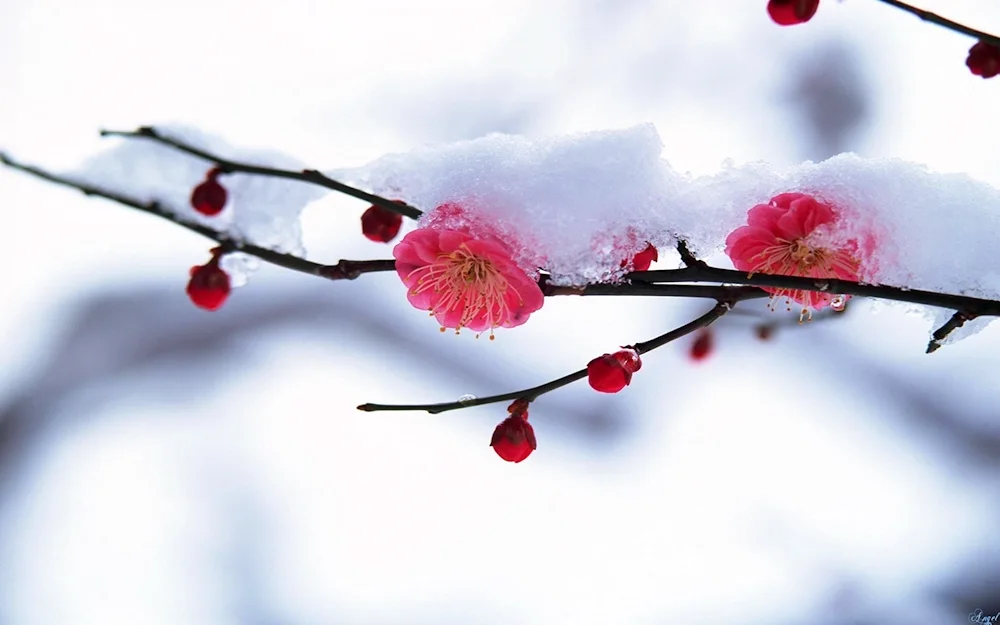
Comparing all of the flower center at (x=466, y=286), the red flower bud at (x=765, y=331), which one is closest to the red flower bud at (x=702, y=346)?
the red flower bud at (x=765, y=331)

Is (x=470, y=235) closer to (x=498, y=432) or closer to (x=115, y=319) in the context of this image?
(x=498, y=432)

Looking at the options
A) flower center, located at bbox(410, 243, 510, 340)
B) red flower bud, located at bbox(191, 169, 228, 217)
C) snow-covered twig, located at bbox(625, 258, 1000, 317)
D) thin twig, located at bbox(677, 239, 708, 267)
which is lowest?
snow-covered twig, located at bbox(625, 258, 1000, 317)

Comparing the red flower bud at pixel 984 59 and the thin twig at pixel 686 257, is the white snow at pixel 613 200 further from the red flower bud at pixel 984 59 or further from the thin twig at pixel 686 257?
the red flower bud at pixel 984 59

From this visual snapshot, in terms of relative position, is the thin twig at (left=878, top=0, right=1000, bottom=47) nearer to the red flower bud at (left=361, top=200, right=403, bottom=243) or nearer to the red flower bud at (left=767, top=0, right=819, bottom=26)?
the red flower bud at (left=767, top=0, right=819, bottom=26)

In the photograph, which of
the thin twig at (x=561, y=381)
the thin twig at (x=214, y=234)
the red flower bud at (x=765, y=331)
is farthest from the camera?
the red flower bud at (x=765, y=331)

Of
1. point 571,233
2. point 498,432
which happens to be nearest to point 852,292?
point 571,233

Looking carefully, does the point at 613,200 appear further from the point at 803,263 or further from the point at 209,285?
Answer: the point at 209,285

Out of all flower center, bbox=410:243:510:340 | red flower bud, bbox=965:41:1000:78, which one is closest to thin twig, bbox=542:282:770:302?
flower center, bbox=410:243:510:340
